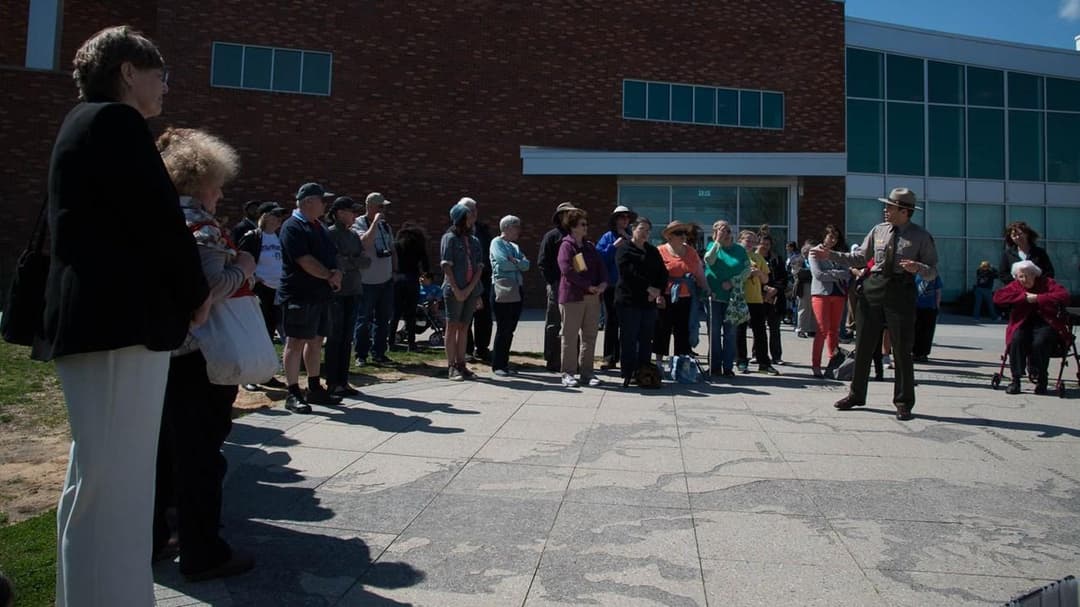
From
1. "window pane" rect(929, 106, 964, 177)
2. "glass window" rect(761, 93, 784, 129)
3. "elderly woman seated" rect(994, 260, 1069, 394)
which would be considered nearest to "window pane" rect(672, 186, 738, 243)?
"glass window" rect(761, 93, 784, 129)

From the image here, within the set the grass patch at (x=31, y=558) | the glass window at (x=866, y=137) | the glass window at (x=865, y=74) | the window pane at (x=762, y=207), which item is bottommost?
the grass patch at (x=31, y=558)

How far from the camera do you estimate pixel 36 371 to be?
302 inches

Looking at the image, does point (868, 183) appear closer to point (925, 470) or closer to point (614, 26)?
point (614, 26)

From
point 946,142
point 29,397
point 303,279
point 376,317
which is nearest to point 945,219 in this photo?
point 946,142

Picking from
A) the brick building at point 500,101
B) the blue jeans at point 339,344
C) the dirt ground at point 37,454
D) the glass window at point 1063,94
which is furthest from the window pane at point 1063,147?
the dirt ground at point 37,454

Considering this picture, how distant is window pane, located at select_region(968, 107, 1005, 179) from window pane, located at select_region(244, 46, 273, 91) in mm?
21941

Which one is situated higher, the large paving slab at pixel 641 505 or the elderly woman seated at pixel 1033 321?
the elderly woman seated at pixel 1033 321

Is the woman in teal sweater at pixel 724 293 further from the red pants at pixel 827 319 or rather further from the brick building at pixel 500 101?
the brick building at pixel 500 101

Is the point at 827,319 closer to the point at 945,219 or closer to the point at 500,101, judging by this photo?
the point at 500,101

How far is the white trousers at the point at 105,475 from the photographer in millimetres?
2178

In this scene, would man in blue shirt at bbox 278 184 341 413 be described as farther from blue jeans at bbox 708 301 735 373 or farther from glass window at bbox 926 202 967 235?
glass window at bbox 926 202 967 235

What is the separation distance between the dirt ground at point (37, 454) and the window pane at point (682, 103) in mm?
17620

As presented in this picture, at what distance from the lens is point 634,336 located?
26.0 feet

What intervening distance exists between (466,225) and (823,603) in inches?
235
